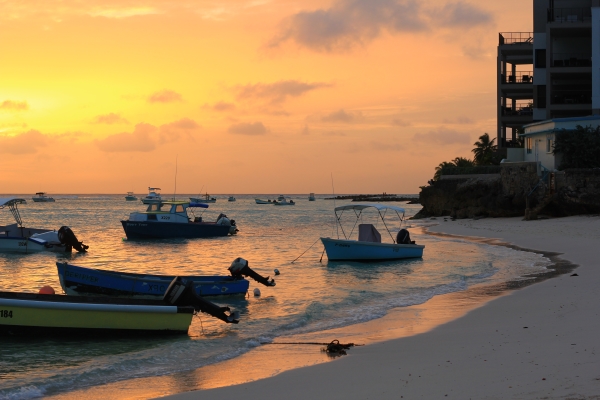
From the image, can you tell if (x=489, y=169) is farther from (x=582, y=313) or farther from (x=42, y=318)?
(x=42, y=318)

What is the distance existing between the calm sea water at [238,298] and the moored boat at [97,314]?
27 cm

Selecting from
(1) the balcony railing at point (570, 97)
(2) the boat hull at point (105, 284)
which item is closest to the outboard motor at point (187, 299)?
(2) the boat hull at point (105, 284)

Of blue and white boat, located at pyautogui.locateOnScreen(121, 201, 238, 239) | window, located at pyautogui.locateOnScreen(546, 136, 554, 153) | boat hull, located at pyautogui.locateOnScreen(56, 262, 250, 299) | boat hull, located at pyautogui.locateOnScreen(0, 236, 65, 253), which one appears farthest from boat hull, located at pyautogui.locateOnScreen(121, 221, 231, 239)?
window, located at pyautogui.locateOnScreen(546, 136, 554, 153)

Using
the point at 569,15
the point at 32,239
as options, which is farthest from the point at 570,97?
the point at 32,239

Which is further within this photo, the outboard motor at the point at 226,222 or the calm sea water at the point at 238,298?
the outboard motor at the point at 226,222

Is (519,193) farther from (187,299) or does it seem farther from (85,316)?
(85,316)

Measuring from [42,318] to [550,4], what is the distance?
174ft

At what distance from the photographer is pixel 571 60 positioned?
170 feet

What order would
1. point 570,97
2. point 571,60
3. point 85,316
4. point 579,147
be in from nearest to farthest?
point 85,316, point 579,147, point 571,60, point 570,97

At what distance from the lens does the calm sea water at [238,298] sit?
11516 millimetres

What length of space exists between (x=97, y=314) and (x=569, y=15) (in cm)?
5156

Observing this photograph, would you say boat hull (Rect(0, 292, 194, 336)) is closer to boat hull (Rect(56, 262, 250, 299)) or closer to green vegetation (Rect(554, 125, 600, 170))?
boat hull (Rect(56, 262, 250, 299))

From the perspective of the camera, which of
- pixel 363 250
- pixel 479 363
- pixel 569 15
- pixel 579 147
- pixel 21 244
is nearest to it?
pixel 479 363

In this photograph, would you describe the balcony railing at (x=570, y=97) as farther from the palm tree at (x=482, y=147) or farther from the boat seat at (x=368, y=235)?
the boat seat at (x=368, y=235)
